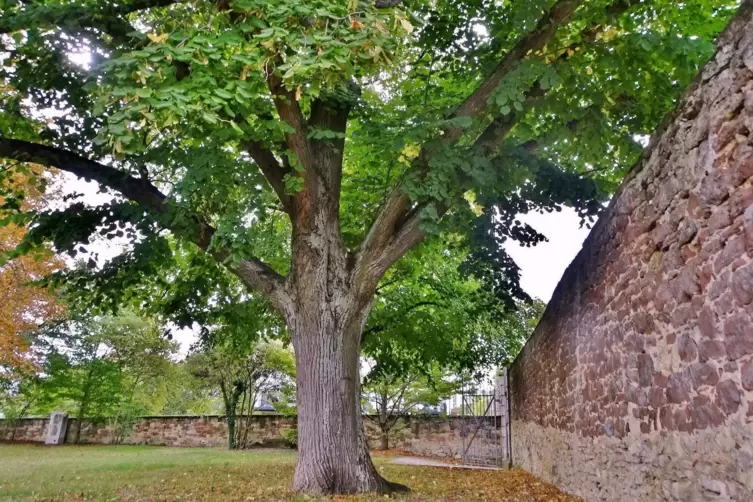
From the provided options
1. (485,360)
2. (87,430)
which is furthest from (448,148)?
(87,430)

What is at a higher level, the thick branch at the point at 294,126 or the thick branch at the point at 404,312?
the thick branch at the point at 294,126

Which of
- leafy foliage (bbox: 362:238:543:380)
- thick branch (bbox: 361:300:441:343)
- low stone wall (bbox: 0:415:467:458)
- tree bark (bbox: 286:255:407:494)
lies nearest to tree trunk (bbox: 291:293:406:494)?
tree bark (bbox: 286:255:407:494)

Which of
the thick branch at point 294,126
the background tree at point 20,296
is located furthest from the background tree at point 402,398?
the thick branch at point 294,126

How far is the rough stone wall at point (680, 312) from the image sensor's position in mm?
2936

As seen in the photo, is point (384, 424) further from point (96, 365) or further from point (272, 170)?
point (272, 170)

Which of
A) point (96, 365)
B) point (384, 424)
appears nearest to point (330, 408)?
point (384, 424)

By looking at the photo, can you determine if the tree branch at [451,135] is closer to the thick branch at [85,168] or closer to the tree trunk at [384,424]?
the thick branch at [85,168]

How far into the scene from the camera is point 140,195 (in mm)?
6906

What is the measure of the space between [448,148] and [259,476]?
5.62m

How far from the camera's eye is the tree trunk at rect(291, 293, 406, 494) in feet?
19.4

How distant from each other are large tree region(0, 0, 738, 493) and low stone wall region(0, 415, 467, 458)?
11.6m

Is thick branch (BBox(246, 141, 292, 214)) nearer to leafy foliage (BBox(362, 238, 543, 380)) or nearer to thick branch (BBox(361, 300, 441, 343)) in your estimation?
leafy foliage (BBox(362, 238, 543, 380))

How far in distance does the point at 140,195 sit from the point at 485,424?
12.7 metres

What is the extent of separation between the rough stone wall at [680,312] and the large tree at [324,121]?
1870 mm
